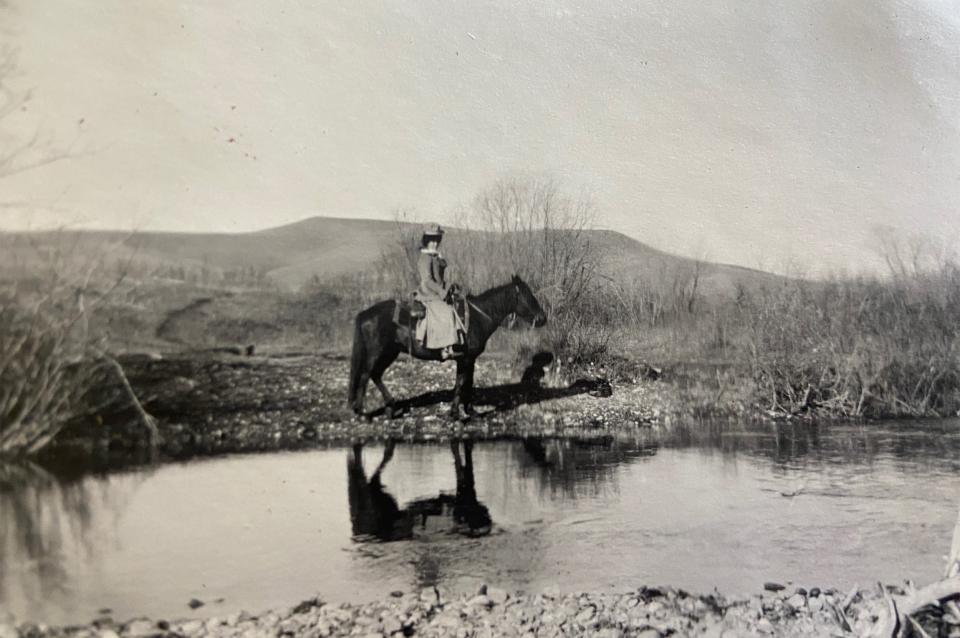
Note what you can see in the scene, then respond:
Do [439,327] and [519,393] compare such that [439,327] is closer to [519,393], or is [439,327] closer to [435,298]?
[435,298]

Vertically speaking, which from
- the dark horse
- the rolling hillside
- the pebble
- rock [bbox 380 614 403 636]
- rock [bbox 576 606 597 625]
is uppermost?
the rolling hillside

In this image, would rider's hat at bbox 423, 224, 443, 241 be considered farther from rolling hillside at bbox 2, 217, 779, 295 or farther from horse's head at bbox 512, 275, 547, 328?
horse's head at bbox 512, 275, 547, 328

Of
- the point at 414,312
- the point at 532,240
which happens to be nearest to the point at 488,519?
the point at 414,312

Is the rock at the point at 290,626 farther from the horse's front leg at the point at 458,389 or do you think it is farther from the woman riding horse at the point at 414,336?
the horse's front leg at the point at 458,389

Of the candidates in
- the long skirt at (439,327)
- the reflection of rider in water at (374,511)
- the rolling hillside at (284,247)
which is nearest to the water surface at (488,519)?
the reflection of rider in water at (374,511)

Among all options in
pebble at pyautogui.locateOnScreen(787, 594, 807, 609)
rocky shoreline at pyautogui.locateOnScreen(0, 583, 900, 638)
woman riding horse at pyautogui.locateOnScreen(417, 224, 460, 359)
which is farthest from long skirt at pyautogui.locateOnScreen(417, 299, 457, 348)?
pebble at pyautogui.locateOnScreen(787, 594, 807, 609)

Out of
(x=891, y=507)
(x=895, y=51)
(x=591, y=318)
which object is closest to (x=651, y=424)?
(x=591, y=318)
